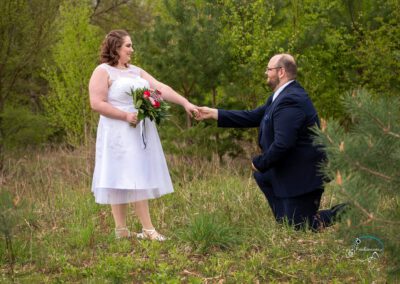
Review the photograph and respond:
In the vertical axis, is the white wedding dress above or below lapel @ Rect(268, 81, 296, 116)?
below

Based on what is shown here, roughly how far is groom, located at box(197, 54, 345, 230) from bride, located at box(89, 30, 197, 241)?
0.98 m

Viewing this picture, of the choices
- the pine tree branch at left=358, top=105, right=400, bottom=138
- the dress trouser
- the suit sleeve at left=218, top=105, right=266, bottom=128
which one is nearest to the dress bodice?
the suit sleeve at left=218, top=105, right=266, bottom=128

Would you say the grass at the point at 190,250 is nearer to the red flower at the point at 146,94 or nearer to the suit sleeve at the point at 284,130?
the suit sleeve at the point at 284,130

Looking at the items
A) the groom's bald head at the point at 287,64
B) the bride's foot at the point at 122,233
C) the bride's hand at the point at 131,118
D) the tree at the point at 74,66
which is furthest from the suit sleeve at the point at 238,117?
the tree at the point at 74,66

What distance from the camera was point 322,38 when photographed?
1105cm

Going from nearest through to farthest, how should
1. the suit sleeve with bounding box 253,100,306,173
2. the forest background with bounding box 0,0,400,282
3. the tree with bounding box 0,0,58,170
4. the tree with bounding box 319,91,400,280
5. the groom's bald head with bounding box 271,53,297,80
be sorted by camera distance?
the tree with bounding box 319,91,400,280, the suit sleeve with bounding box 253,100,306,173, the groom's bald head with bounding box 271,53,297,80, the forest background with bounding box 0,0,400,282, the tree with bounding box 0,0,58,170

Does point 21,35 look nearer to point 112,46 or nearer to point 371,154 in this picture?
point 112,46

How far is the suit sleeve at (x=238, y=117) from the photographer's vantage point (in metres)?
6.58

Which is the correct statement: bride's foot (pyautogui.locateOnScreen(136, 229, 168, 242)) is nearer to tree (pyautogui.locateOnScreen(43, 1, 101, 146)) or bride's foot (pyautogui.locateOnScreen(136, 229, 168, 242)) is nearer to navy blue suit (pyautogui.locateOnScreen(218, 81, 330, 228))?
navy blue suit (pyautogui.locateOnScreen(218, 81, 330, 228))

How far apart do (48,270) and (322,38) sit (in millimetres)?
7343

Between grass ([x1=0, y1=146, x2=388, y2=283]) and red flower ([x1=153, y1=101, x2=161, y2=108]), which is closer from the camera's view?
grass ([x1=0, y1=146, x2=388, y2=283])

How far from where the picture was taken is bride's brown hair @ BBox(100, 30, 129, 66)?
589 centimetres

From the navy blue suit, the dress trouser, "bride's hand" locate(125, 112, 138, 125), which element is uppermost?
"bride's hand" locate(125, 112, 138, 125)

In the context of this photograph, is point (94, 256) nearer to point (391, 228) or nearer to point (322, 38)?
point (391, 228)
